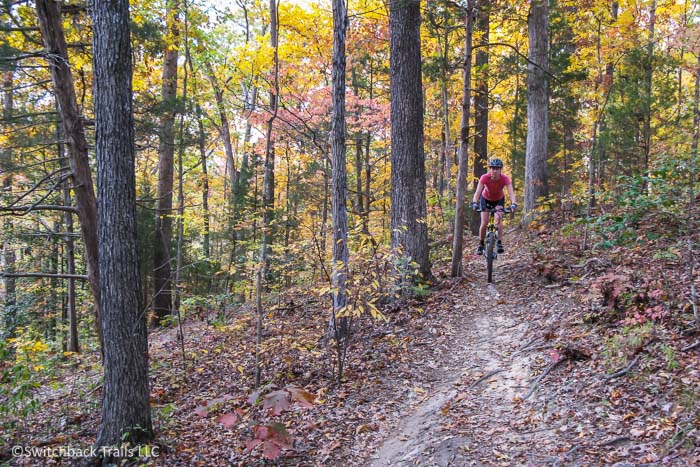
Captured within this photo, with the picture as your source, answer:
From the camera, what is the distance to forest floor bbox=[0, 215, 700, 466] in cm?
360

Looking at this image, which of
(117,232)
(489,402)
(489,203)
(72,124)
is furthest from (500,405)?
(72,124)

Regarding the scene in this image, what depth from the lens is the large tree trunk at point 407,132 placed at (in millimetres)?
7992

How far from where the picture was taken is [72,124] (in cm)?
727

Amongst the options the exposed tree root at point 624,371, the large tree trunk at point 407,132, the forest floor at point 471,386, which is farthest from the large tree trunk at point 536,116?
the exposed tree root at point 624,371

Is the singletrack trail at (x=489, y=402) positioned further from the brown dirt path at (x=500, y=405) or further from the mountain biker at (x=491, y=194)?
the mountain biker at (x=491, y=194)

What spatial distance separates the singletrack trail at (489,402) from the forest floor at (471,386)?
0.02m

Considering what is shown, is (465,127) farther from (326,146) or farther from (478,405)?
(326,146)

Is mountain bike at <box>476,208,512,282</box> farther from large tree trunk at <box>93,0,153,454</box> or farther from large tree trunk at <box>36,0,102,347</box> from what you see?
large tree trunk at <box>36,0,102,347</box>

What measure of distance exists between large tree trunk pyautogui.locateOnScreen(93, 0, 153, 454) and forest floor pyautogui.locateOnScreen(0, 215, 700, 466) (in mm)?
641

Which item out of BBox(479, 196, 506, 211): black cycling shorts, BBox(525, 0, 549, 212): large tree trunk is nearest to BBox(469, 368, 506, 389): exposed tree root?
BBox(479, 196, 506, 211): black cycling shorts

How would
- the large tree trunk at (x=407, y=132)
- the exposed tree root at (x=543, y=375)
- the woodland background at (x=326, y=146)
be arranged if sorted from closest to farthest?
the exposed tree root at (x=543, y=375)
the woodland background at (x=326, y=146)
the large tree trunk at (x=407, y=132)

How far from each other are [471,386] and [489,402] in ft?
1.56

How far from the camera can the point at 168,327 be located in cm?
1320

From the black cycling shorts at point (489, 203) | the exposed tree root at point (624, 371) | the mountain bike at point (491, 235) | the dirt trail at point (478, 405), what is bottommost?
the dirt trail at point (478, 405)
